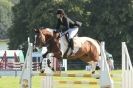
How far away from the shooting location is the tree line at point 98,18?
50938 mm

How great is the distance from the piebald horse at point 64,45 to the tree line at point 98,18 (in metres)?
36.1

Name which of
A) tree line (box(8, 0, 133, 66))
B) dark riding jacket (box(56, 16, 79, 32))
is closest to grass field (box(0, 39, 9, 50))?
tree line (box(8, 0, 133, 66))

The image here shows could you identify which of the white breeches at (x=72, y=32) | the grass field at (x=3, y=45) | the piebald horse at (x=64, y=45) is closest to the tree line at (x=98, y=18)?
the piebald horse at (x=64, y=45)

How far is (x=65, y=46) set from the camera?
43.1 ft

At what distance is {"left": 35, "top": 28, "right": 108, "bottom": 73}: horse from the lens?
12507 millimetres

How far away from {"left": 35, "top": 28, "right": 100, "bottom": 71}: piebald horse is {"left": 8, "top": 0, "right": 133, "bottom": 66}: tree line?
119ft

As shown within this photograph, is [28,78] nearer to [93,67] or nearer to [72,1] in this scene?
[93,67]

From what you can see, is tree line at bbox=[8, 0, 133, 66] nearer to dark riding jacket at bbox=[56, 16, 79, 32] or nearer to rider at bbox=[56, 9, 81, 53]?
rider at bbox=[56, 9, 81, 53]

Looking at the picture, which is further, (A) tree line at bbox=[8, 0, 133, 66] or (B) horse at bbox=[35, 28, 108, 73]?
(A) tree line at bbox=[8, 0, 133, 66]

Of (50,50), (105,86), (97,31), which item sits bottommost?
(105,86)

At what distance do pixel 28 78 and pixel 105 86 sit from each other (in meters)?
1.92

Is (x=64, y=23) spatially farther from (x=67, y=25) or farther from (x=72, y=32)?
(x=72, y=32)

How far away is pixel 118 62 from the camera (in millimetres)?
50156

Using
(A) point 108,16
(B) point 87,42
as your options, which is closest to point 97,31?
(A) point 108,16
